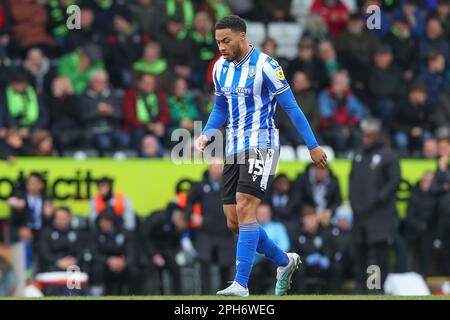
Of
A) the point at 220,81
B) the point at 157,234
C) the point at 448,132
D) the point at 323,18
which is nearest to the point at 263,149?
the point at 220,81

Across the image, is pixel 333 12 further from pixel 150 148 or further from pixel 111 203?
pixel 111 203

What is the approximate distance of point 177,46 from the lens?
65.5 ft

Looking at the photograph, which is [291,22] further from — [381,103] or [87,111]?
[87,111]

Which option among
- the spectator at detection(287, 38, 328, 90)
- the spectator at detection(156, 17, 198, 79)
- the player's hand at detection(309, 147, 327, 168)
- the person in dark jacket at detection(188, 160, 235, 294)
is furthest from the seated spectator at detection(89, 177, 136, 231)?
the player's hand at detection(309, 147, 327, 168)

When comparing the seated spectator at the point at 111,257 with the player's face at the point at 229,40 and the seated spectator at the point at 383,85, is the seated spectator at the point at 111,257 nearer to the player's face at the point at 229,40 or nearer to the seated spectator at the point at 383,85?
the seated spectator at the point at 383,85

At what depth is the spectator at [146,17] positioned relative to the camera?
20250mm

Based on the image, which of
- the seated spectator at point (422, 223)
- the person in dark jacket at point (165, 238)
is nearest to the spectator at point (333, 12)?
the seated spectator at point (422, 223)

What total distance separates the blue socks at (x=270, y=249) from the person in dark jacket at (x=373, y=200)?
5.06m

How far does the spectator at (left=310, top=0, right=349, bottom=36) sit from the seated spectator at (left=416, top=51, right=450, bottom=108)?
147cm

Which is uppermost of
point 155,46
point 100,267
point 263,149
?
point 155,46

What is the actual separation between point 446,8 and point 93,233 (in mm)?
7881

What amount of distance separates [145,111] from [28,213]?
2.35 meters

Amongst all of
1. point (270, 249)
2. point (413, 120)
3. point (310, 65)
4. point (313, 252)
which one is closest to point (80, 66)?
point (310, 65)

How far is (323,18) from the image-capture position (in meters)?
21.2
